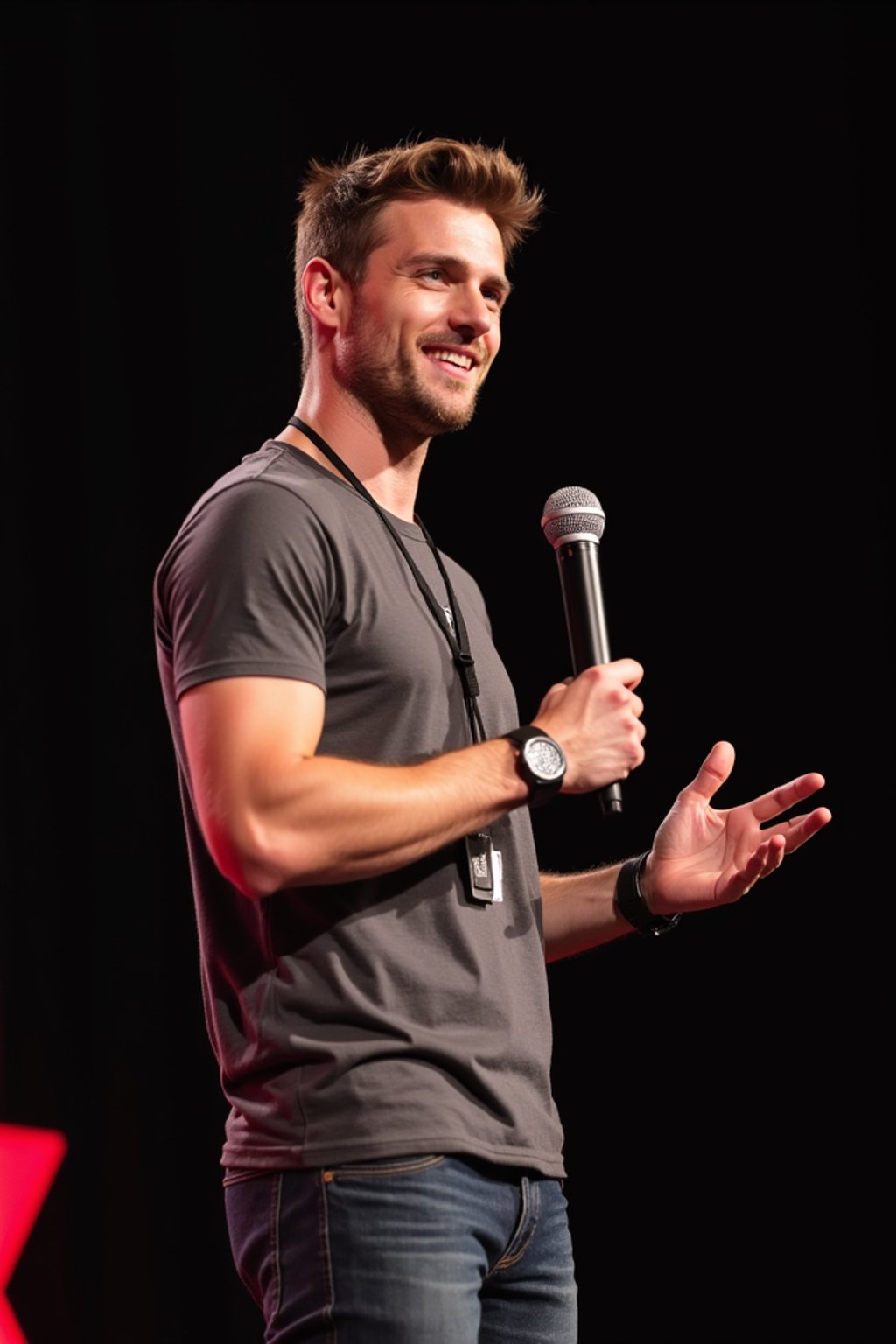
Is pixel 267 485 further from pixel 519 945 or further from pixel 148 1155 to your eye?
pixel 148 1155

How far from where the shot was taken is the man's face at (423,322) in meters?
1.69

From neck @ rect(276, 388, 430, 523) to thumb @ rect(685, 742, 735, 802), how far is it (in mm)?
477

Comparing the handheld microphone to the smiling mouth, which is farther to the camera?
the smiling mouth

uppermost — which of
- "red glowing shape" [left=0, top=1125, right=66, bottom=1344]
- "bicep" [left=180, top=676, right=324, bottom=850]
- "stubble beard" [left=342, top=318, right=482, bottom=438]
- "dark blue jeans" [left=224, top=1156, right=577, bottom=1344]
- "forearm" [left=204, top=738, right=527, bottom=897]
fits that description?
"stubble beard" [left=342, top=318, right=482, bottom=438]

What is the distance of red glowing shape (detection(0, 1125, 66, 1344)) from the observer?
237 centimetres

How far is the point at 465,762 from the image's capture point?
1.35 meters

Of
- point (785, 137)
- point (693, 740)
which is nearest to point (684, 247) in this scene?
point (785, 137)

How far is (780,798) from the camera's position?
176 centimetres

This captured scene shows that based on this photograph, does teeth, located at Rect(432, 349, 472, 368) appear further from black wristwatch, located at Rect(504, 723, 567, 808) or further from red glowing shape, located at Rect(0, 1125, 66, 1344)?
red glowing shape, located at Rect(0, 1125, 66, 1344)

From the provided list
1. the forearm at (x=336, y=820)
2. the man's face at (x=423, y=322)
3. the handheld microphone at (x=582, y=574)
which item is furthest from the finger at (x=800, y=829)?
the man's face at (x=423, y=322)

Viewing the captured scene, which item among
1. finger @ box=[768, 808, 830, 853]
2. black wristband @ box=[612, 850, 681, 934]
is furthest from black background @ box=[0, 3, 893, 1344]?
finger @ box=[768, 808, 830, 853]

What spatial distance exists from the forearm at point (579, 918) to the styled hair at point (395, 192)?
75 cm

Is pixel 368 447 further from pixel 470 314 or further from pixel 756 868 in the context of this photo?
pixel 756 868

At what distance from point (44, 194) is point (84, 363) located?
0.31m
